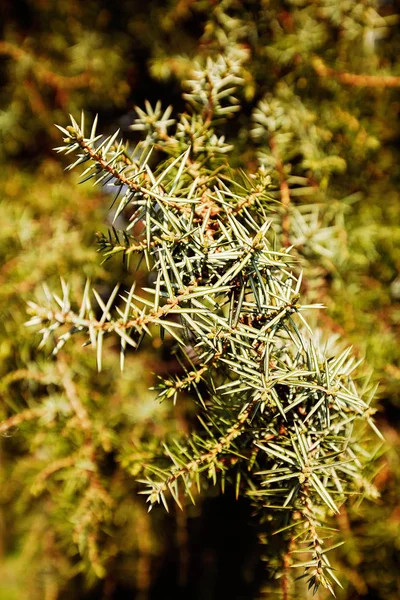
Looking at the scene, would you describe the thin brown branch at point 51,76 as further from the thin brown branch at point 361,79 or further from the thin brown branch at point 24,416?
the thin brown branch at point 24,416

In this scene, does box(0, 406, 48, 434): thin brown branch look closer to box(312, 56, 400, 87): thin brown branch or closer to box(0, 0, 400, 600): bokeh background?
box(0, 0, 400, 600): bokeh background

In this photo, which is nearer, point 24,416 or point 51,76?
point 24,416

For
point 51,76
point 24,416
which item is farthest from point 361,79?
point 24,416

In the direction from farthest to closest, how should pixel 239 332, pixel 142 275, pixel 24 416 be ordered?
pixel 142 275
pixel 24 416
pixel 239 332

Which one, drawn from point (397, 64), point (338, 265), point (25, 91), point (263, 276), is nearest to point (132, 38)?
point (25, 91)

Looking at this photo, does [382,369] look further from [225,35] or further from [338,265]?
[225,35]

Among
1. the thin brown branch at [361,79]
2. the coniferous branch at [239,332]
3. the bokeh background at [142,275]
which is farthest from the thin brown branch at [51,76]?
the coniferous branch at [239,332]

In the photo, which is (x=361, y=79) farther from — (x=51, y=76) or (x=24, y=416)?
(x=24, y=416)

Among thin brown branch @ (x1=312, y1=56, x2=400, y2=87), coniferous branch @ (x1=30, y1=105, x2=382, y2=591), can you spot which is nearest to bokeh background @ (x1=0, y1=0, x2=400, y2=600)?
thin brown branch @ (x1=312, y1=56, x2=400, y2=87)
